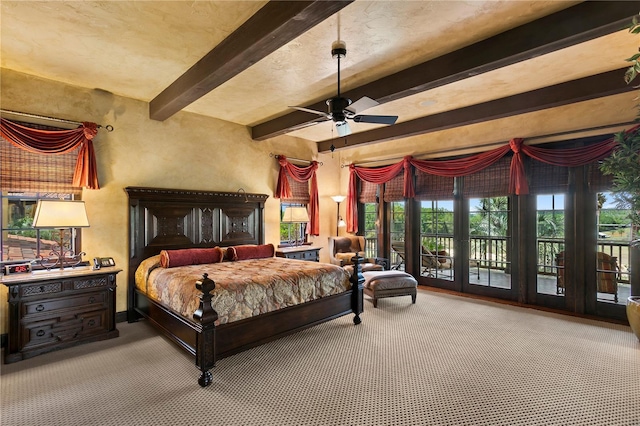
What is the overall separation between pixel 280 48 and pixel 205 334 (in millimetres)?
2785

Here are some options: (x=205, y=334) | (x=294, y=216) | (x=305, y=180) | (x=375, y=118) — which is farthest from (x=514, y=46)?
(x=305, y=180)

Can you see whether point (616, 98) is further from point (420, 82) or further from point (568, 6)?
point (420, 82)

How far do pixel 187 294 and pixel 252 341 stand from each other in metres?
0.79

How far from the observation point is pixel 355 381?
2.72 meters

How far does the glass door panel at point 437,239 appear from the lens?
6.09 m

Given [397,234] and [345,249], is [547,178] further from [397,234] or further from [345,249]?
[345,249]

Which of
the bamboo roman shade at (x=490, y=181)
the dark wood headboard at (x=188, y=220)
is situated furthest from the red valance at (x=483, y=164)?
the dark wood headboard at (x=188, y=220)

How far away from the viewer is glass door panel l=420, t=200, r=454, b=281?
6.09m

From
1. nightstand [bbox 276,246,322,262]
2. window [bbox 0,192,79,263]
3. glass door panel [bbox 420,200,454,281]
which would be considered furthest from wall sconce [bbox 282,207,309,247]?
window [bbox 0,192,79,263]

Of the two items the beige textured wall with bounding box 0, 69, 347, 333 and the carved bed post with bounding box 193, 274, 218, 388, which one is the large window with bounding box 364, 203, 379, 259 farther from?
the carved bed post with bounding box 193, 274, 218, 388

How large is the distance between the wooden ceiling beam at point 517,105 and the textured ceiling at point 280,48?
0.36 ft

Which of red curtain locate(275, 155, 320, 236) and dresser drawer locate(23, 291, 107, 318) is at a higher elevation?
red curtain locate(275, 155, 320, 236)

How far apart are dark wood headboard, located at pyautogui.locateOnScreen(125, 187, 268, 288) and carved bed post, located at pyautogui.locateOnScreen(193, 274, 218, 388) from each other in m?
2.27

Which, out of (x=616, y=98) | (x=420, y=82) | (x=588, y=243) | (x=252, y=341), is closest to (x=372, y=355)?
(x=252, y=341)
